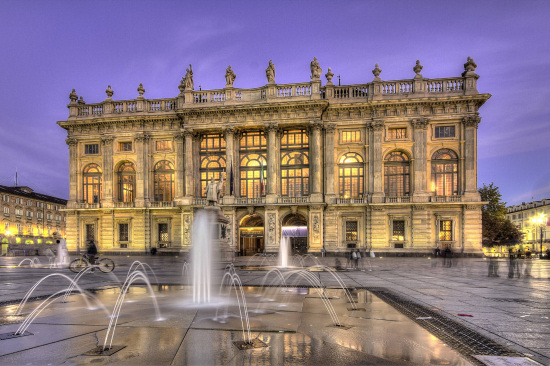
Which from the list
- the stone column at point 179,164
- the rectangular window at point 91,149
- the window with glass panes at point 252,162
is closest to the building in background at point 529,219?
the window with glass panes at point 252,162

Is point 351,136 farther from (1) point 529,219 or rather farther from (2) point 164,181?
(1) point 529,219

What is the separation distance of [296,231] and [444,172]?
17724 mm

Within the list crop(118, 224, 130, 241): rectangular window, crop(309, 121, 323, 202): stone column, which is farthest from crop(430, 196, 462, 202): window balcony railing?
crop(118, 224, 130, 241): rectangular window

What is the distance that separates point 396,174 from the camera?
39094 mm

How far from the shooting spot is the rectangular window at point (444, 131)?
125ft

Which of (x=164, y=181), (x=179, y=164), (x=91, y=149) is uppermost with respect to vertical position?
(x=91, y=149)

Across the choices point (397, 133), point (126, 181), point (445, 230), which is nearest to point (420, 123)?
point (397, 133)

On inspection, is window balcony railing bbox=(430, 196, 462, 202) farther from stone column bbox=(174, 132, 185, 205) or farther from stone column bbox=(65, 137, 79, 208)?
stone column bbox=(65, 137, 79, 208)

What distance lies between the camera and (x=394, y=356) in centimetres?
534

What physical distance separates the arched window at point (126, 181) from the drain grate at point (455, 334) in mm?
40572

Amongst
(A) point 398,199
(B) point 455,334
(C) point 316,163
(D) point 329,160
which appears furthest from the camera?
(D) point 329,160

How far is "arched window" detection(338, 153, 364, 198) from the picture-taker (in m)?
39.5

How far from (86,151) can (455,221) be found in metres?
45.1

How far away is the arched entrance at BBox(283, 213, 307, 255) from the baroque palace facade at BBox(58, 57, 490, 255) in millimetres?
124
